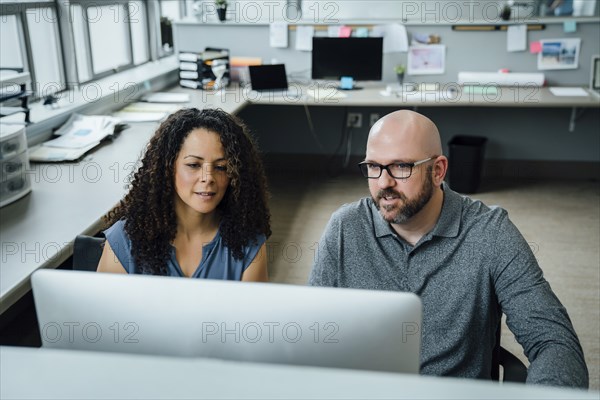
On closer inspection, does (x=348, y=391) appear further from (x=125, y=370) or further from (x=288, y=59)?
(x=288, y=59)

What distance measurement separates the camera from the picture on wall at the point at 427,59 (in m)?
4.34

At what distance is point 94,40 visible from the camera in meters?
3.90

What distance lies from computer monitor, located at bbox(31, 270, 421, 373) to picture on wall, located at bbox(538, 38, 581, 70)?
3927 mm

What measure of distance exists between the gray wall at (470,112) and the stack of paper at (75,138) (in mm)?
1611

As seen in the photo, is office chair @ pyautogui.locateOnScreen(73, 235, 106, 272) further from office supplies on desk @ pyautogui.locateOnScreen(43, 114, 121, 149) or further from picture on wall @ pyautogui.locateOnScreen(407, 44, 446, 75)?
picture on wall @ pyautogui.locateOnScreen(407, 44, 446, 75)

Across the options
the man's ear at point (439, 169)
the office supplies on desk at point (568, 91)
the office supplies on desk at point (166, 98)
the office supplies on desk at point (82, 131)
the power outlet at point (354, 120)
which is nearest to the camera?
the man's ear at point (439, 169)

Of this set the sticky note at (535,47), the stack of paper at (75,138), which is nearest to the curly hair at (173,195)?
the stack of paper at (75,138)

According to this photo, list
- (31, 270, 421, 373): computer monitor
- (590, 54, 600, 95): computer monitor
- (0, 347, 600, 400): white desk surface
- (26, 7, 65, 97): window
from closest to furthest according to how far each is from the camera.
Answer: (0, 347, 600, 400): white desk surface < (31, 270, 421, 373): computer monitor < (26, 7, 65, 97): window < (590, 54, 600, 95): computer monitor

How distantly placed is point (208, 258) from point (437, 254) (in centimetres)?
54

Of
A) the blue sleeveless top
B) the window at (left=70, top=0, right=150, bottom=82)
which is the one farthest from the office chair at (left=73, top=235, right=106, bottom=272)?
the window at (left=70, top=0, right=150, bottom=82)

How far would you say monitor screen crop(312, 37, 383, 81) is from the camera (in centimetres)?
420

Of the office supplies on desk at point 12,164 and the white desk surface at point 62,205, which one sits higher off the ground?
the office supplies on desk at point 12,164

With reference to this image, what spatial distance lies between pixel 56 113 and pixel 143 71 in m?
1.38

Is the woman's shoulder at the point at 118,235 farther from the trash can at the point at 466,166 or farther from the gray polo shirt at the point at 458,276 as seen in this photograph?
the trash can at the point at 466,166
